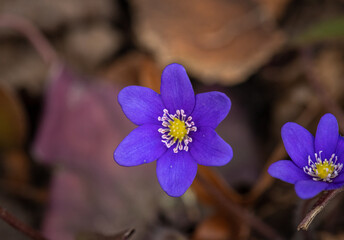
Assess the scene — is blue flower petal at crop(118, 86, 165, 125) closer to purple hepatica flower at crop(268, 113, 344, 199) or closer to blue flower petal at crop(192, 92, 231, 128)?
blue flower petal at crop(192, 92, 231, 128)

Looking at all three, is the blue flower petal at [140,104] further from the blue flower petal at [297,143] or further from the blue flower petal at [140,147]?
the blue flower petal at [297,143]

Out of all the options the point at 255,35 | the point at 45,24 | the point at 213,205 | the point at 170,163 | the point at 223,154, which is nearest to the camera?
the point at 223,154

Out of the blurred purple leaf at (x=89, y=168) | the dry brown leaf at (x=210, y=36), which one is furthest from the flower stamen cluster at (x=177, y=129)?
the dry brown leaf at (x=210, y=36)

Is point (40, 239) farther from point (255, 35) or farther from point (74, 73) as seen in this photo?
point (255, 35)

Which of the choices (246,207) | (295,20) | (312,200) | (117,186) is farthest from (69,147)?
(295,20)

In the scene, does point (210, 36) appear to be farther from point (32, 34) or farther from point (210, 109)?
point (210, 109)

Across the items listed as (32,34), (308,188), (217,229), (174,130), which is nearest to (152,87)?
(174,130)
